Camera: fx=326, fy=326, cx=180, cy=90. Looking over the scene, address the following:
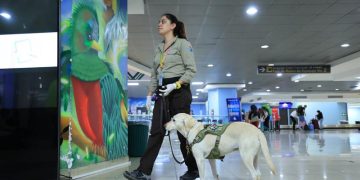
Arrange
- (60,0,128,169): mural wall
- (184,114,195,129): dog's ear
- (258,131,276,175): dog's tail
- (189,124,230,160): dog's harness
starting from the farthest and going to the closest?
1. (60,0,128,169): mural wall
2. (184,114,195,129): dog's ear
3. (189,124,230,160): dog's harness
4. (258,131,276,175): dog's tail

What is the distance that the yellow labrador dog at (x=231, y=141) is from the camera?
2879 millimetres

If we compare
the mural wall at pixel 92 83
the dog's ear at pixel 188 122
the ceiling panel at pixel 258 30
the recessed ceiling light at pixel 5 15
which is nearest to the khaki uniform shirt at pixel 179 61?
the dog's ear at pixel 188 122

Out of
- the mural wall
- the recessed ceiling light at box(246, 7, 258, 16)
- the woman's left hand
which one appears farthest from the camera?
the recessed ceiling light at box(246, 7, 258, 16)

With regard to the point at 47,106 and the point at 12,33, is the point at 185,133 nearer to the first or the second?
the point at 47,106

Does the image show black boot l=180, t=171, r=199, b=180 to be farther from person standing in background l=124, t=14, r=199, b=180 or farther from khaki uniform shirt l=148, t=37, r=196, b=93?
khaki uniform shirt l=148, t=37, r=196, b=93

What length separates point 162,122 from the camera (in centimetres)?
335

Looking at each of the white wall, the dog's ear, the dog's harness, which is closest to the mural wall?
the dog's ear

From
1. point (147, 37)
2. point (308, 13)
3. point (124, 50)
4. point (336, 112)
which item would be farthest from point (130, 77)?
point (336, 112)

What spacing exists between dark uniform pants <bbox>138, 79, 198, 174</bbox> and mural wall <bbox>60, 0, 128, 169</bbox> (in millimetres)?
1117

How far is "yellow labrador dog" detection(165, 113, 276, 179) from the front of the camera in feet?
9.45

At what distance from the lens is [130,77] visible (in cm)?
1802

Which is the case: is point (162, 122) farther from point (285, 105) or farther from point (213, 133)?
point (285, 105)

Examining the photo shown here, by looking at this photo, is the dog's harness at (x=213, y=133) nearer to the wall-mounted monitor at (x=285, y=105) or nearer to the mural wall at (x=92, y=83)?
the mural wall at (x=92, y=83)

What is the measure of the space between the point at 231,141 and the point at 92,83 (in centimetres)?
234
